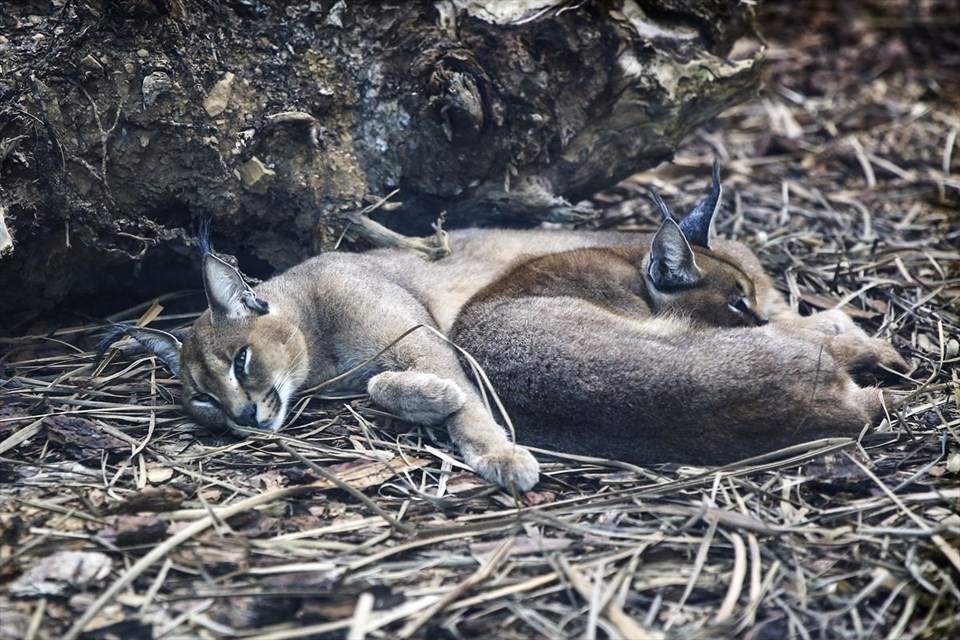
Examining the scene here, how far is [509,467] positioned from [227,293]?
1989 millimetres

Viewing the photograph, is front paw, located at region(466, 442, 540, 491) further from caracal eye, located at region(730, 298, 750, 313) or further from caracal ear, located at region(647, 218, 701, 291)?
caracal eye, located at region(730, 298, 750, 313)

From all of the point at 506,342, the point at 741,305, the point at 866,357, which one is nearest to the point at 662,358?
the point at 506,342

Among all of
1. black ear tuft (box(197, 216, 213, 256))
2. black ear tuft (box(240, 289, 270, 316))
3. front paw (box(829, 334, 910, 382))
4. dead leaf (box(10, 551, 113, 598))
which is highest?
black ear tuft (box(197, 216, 213, 256))

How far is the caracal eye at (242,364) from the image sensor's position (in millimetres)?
5133

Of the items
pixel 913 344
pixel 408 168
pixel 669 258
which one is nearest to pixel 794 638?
pixel 669 258

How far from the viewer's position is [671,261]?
5.60 m

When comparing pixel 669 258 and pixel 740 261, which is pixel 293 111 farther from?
pixel 740 261

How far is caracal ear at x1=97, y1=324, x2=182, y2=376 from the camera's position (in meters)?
5.17

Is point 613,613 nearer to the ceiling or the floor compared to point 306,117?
nearer to the floor

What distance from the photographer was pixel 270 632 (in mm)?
3414

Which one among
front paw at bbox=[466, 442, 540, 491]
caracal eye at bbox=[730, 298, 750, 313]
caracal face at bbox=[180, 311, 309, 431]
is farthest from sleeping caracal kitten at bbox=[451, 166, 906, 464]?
caracal face at bbox=[180, 311, 309, 431]

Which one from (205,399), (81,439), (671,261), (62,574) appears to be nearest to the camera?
(62,574)

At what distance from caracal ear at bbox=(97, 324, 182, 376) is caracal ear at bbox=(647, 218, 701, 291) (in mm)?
2847

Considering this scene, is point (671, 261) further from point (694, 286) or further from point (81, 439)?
point (81, 439)
